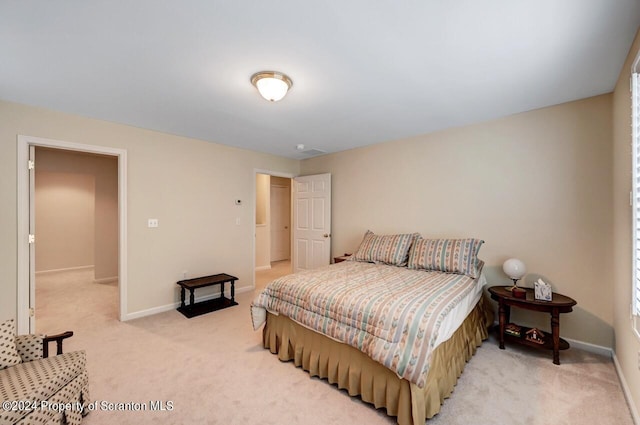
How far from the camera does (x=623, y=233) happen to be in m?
2.01

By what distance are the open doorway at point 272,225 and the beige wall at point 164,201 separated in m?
1.57

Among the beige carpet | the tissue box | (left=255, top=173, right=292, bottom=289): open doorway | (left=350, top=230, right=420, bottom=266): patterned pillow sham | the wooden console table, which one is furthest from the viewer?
(left=255, top=173, right=292, bottom=289): open doorway

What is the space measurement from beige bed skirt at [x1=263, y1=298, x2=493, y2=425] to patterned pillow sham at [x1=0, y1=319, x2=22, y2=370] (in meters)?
1.62

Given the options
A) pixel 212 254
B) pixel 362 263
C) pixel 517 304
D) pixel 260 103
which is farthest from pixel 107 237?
pixel 517 304

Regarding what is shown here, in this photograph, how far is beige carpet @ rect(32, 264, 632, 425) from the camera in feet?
5.63

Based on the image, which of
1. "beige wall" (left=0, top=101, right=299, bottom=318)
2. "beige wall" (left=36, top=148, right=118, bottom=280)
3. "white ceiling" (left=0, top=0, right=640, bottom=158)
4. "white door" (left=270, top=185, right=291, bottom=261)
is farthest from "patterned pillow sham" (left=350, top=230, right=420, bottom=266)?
"beige wall" (left=36, top=148, right=118, bottom=280)

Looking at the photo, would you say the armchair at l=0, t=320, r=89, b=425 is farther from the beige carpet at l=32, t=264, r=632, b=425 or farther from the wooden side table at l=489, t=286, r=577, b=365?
the wooden side table at l=489, t=286, r=577, b=365

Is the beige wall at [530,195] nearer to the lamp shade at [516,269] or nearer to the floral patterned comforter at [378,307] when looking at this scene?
the lamp shade at [516,269]

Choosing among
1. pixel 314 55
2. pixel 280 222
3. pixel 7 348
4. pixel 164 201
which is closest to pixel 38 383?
pixel 7 348

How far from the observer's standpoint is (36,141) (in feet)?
8.95

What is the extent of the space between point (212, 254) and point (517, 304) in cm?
380

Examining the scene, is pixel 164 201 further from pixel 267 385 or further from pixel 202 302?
→ pixel 267 385

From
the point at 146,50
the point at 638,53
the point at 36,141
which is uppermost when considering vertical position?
the point at 146,50

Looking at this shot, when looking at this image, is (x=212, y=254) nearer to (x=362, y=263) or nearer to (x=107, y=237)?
(x=362, y=263)
